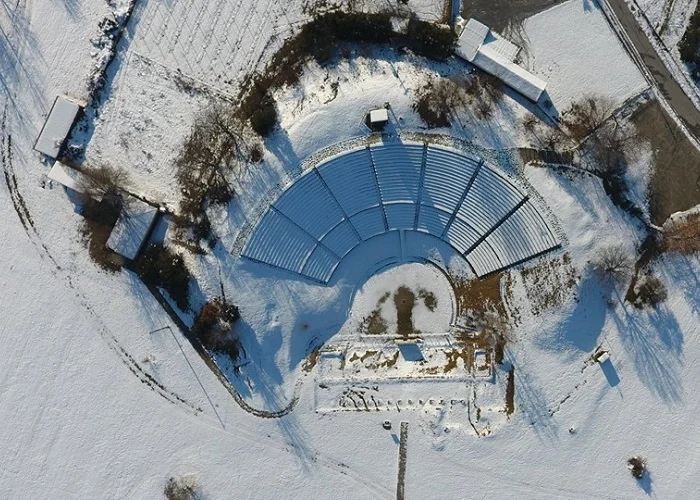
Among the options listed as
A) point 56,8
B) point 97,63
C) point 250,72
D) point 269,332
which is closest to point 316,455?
point 269,332

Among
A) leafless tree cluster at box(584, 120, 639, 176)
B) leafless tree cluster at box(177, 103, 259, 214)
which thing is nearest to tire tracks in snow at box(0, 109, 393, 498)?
leafless tree cluster at box(177, 103, 259, 214)

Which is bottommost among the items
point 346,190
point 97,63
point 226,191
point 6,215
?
point 6,215

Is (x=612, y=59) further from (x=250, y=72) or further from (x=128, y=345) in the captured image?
→ (x=128, y=345)

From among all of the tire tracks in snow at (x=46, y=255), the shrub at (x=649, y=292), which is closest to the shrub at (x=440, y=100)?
the shrub at (x=649, y=292)

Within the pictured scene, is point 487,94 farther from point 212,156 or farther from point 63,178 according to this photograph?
point 63,178

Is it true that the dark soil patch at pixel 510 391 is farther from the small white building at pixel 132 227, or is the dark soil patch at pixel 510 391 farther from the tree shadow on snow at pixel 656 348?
the small white building at pixel 132 227

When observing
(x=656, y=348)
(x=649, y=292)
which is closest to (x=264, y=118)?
(x=649, y=292)
